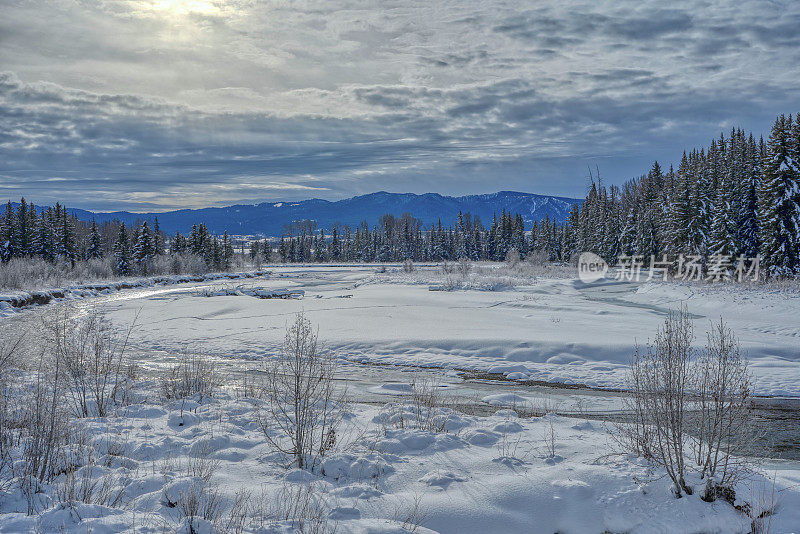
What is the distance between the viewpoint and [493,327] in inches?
786

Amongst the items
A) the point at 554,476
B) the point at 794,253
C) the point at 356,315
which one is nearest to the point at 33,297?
the point at 356,315

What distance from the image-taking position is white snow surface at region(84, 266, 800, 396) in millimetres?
14914

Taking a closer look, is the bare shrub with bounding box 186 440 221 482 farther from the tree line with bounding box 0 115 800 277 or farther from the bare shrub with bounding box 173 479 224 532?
the tree line with bounding box 0 115 800 277

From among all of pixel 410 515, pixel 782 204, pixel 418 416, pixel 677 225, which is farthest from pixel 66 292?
pixel 677 225

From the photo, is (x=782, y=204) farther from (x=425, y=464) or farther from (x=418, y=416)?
(x=425, y=464)

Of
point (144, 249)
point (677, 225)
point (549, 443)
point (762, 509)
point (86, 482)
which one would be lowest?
point (549, 443)

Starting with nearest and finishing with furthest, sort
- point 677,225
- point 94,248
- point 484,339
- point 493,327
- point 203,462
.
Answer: point 203,462 → point 484,339 → point 493,327 → point 677,225 → point 94,248

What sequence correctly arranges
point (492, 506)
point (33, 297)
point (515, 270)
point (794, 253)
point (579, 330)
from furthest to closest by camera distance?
point (515, 270), point (794, 253), point (33, 297), point (579, 330), point (492, 506)

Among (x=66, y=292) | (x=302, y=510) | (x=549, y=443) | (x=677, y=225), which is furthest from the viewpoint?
(x=677, y=225)

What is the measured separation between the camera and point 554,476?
617cm

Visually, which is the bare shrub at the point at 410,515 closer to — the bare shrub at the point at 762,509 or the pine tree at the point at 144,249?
the bare shrub at the point at 762,509

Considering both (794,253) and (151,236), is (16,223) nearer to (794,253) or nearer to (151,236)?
(151,236)

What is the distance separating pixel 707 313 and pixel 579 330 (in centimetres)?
1079

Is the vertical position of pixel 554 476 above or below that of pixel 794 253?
below
